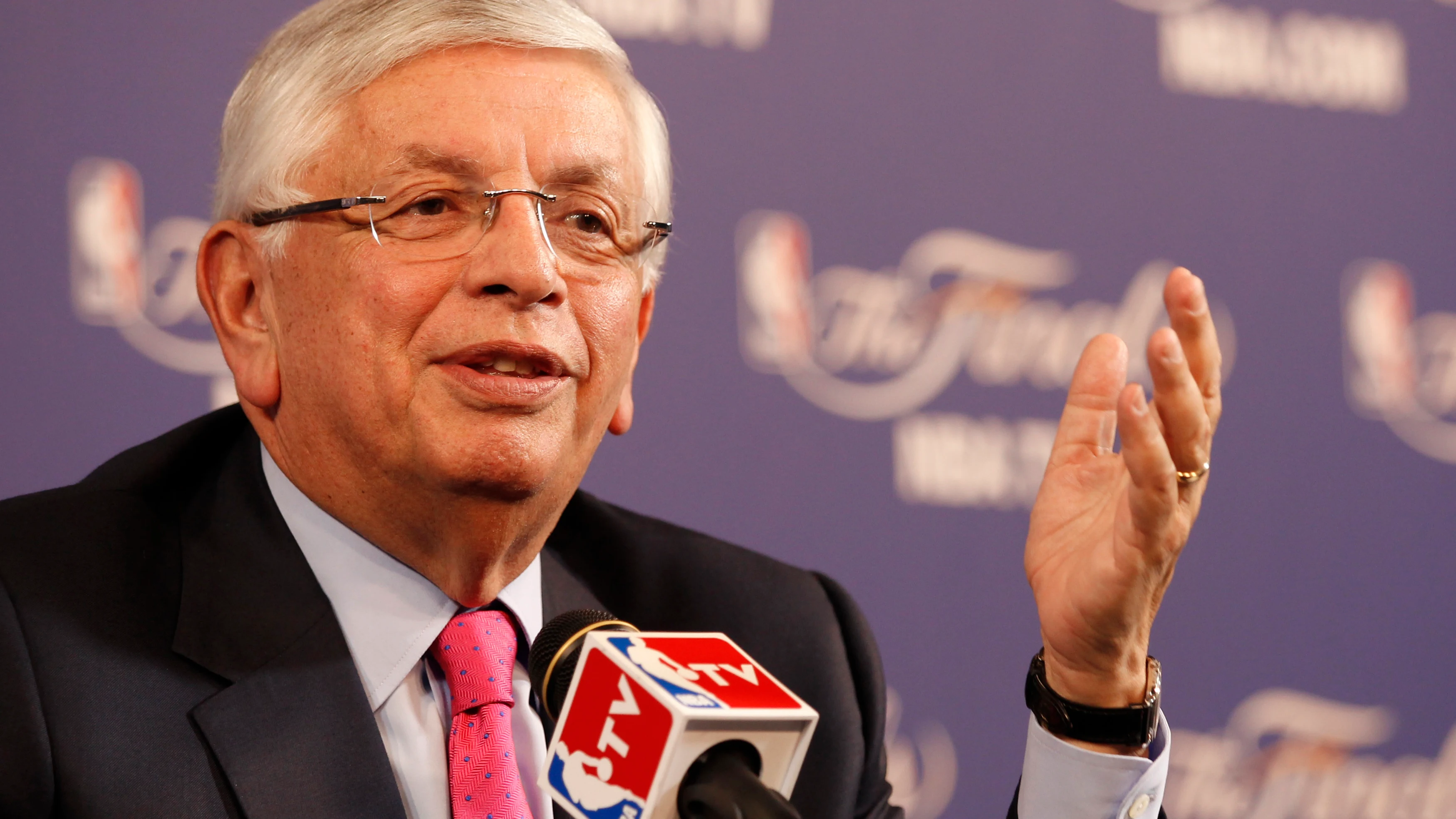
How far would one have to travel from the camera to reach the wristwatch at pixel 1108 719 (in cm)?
148

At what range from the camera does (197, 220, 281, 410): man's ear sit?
1600mm

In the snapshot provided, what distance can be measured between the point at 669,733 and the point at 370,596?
2.39 ft

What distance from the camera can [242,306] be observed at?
1.63 m

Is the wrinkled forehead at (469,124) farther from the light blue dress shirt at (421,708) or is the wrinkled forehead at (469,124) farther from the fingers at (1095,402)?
the fingers at (1095,402)

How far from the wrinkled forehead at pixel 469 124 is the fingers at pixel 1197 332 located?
28.4 inches

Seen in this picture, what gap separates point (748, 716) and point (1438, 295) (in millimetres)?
2648

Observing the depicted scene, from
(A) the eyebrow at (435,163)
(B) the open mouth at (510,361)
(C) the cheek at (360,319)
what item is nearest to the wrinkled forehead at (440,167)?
(A) the eyebrow at (435,163)

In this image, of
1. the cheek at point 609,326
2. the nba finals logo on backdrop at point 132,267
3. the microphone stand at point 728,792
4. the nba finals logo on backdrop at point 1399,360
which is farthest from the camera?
the nba finals logo on backdrop at point 1399,360

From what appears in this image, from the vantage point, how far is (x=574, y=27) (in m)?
1.66

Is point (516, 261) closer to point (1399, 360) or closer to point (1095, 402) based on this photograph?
point (1095, 402)

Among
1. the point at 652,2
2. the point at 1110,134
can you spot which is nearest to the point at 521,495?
the point at 652,2

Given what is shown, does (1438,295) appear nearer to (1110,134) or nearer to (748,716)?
(1110,134)

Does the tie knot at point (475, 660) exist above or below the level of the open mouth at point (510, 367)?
below

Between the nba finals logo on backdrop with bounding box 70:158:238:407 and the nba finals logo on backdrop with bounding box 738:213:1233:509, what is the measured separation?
40.1 inches
